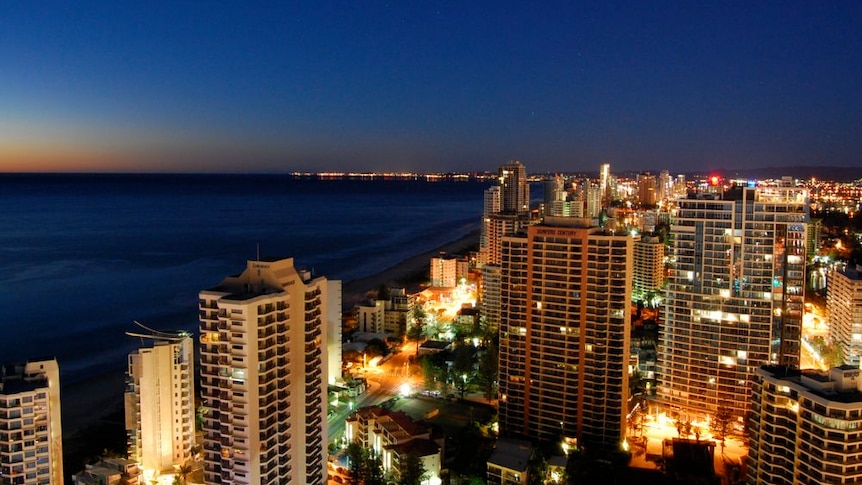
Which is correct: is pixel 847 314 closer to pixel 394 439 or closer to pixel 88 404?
pixel 394 439

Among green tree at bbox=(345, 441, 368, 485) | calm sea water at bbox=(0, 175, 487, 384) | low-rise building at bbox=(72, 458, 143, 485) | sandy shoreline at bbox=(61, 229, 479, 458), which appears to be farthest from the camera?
calm sea water at bbox=(0, 175, 487, 384)

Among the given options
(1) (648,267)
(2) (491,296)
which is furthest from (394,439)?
(1) (648,267)

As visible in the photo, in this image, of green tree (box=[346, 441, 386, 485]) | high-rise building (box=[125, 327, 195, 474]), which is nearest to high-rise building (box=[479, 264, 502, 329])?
green tree (box=[346, 441, 386, 485])

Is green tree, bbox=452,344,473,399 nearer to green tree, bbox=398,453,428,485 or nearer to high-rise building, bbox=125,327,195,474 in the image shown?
green tree, bbox=398,453,428,485

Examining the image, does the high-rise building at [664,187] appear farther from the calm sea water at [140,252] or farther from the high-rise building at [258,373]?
the high-rise building at [258,373]

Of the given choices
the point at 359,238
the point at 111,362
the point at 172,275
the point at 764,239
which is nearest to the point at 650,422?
the point at 764,239
